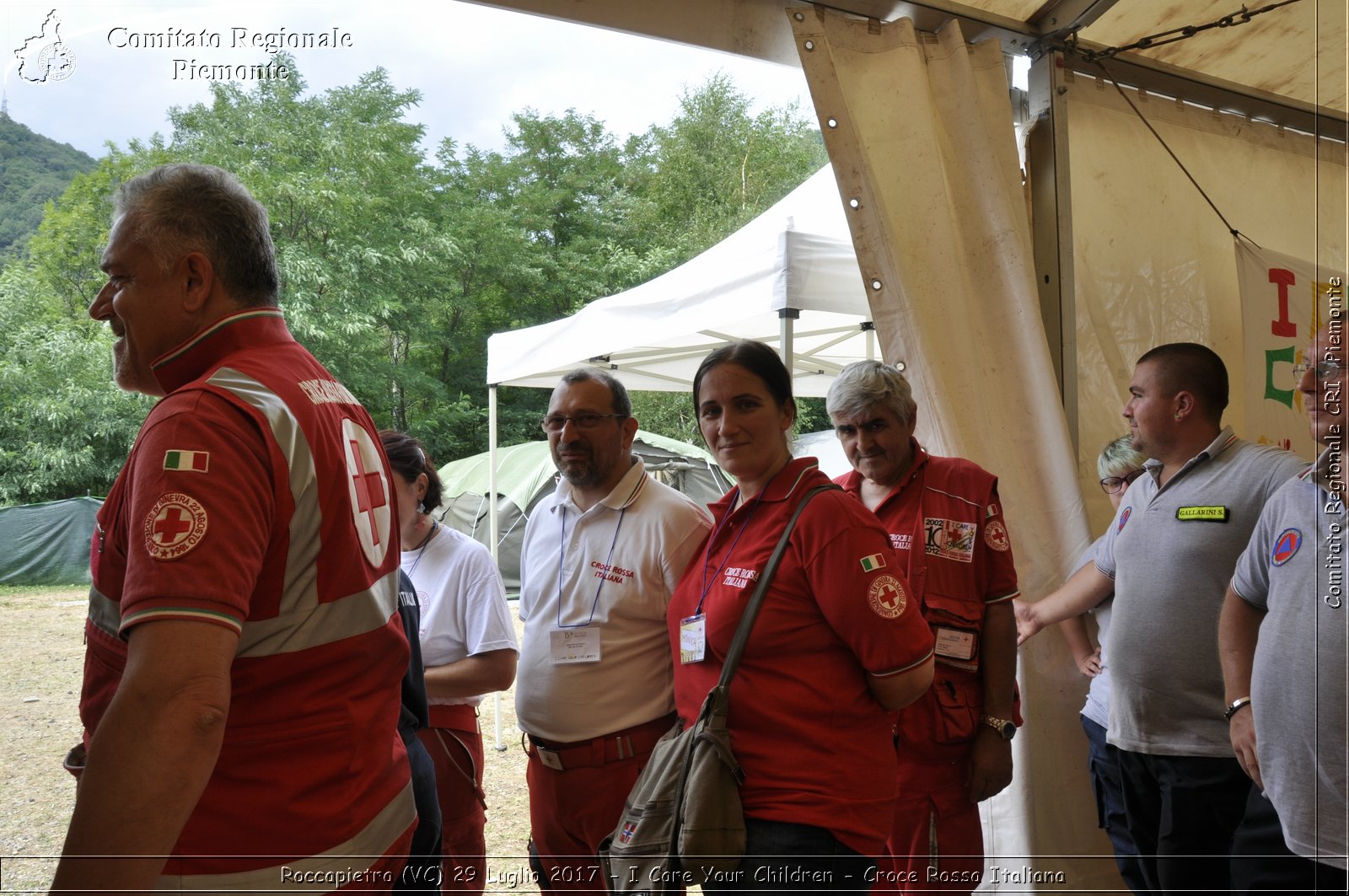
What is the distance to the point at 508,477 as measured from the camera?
11484 mm

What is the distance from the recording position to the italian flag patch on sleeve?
3.11 ft

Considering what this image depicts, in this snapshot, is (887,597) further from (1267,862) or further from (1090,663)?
(1090,663)

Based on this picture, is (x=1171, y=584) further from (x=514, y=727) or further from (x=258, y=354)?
(x=514, y=727)

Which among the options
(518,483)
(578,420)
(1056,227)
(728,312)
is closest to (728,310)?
(728,312)

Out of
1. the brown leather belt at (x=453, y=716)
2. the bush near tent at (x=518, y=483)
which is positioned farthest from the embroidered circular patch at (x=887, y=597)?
the bush near tent at (x=518, y=483)

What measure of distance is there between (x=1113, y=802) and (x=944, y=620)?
2.74 feet

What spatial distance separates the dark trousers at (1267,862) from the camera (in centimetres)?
162

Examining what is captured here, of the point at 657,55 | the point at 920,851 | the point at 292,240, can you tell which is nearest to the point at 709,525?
the point at 920,851

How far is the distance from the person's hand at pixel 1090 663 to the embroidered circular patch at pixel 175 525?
2.51 m

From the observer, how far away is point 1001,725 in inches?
84.8

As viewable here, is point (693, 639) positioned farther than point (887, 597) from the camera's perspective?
Yes

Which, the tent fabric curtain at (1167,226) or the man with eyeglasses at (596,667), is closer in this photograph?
the man with eyeglasses at (596,667)

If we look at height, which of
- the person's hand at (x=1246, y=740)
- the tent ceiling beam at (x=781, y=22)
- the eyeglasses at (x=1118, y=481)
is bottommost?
the person's hand at (x=1246, y=740)

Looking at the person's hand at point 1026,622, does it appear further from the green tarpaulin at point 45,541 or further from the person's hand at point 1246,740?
the green tarpaulin at point 45,541
